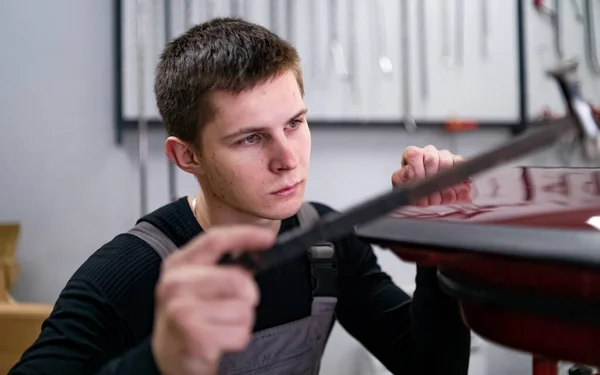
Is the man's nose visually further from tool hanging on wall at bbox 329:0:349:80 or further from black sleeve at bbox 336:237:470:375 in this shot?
tool hanging on wall at bbox 329:0:349:80

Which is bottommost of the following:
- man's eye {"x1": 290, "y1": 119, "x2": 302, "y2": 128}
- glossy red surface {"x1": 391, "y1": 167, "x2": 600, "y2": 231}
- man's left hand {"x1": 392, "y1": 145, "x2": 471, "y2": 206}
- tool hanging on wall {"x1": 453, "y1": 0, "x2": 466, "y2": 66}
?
glossy red surface {"x1": 391, "y1": 167, "x2": 600, "y2": 231}

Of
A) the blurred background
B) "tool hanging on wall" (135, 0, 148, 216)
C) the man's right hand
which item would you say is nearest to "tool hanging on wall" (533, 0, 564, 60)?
the blurred background

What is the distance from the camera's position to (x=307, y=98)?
1.29m

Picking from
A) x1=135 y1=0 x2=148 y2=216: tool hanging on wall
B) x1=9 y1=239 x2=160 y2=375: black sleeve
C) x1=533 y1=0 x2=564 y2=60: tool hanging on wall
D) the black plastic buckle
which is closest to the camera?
x1=9 y1=239 x2=160 y2=375: black sleeve

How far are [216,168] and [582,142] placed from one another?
483 millimetres

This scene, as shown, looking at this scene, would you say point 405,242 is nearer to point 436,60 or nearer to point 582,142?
point 582,142

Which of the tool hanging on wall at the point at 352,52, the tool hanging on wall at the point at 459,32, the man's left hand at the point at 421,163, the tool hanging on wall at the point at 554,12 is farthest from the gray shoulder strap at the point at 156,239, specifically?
the tool hanging on wall at the point at 554,12

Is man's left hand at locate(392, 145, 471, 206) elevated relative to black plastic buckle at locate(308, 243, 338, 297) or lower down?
elevated

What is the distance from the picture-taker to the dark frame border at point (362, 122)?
3.87ft

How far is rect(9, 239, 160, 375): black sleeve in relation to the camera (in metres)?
0.55

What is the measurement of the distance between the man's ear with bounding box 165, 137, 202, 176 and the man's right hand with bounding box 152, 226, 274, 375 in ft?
1.48

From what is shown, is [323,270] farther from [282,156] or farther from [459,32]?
[459,32]

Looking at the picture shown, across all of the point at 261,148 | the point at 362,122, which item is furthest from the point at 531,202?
the point at 362,122

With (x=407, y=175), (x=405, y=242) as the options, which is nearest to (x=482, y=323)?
(x=405, y=242)
